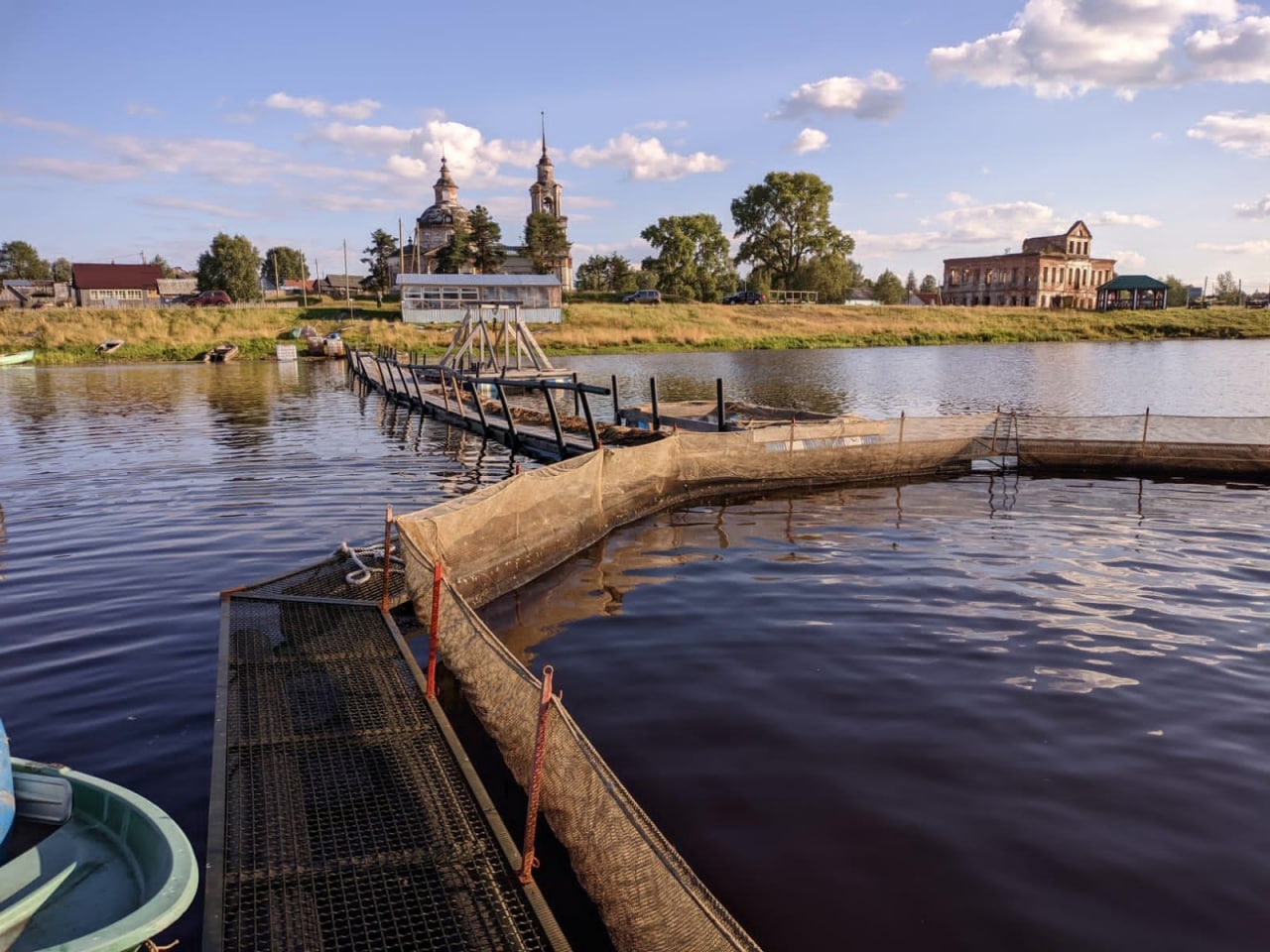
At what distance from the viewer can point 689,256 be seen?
405 ft

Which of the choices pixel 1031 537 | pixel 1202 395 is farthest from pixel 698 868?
pixel 1202 395

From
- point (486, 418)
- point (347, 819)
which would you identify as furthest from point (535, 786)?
point (486, 418)

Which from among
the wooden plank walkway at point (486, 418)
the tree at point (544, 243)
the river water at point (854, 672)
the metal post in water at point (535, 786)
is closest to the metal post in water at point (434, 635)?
the river water at point (854, 672)

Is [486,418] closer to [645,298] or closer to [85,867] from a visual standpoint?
[85,867]

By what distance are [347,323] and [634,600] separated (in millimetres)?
73181

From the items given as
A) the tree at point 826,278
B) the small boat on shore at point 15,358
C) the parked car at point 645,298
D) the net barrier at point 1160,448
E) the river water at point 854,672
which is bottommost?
the river water at point 854,672

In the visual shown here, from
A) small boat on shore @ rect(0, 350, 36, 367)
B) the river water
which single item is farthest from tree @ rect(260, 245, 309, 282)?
the river water

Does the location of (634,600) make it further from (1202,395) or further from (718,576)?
(1202,395)

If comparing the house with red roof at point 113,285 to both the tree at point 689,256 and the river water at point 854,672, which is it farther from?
the river water at point 854,672

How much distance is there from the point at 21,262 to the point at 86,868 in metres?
191

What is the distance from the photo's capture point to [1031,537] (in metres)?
15.8

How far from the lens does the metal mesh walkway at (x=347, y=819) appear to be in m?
5.06

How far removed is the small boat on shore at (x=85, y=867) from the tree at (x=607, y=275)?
437 ft

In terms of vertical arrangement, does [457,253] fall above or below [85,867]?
above
